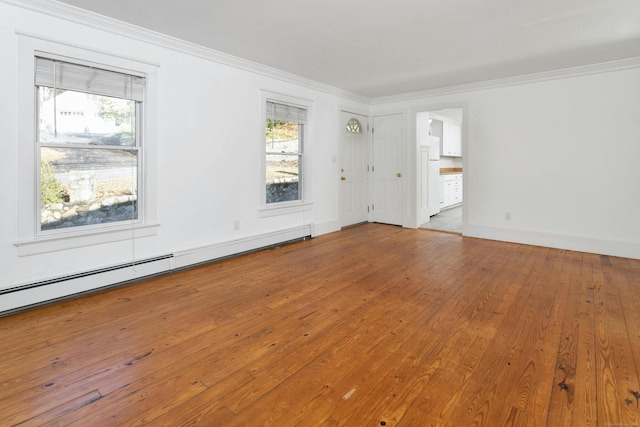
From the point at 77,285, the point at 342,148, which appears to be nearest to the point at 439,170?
the point at 342,148

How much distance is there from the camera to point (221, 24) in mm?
3279

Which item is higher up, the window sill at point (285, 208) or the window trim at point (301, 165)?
the window trim at point (301, 165)

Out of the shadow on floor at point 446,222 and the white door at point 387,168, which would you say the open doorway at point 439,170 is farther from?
the white door at point 387,168

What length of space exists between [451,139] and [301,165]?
6.08m

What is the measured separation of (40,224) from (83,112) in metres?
1.08

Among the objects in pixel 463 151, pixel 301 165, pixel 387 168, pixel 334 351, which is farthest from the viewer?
pixel 387 168

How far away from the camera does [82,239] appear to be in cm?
310

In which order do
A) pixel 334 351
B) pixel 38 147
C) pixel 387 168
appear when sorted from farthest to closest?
pixel 387 168 < pixel 38 147 < pixel 334 351

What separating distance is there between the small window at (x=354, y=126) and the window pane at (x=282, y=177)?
5.23 ft

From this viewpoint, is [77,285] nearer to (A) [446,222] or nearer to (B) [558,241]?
(B) [558,241]

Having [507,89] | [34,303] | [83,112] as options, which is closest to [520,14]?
[507,89]

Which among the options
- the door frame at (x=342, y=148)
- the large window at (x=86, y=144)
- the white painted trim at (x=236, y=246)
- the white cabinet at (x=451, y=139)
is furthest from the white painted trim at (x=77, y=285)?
the white cabinet at (x=451, y=139)

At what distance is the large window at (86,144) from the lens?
2.90m

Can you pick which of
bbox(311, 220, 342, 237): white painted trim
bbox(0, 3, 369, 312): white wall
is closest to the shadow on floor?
bbox(311, 220, 342, 237): white painted trim
